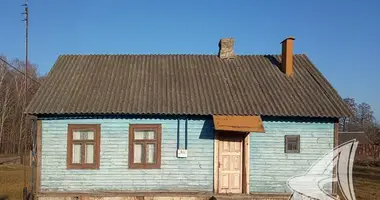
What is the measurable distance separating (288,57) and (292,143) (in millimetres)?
3712

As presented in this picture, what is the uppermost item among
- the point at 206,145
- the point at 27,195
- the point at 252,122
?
the point at 252,122

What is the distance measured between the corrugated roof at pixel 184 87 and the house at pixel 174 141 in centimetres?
6

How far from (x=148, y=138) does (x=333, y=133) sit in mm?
6024

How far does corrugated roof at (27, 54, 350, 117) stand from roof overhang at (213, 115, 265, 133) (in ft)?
0.81

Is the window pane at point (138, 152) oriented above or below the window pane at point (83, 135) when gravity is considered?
below

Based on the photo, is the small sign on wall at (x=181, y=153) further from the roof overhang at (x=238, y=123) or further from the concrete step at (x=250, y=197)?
the concrete step at (x=250, y=197)

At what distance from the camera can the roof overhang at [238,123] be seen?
1079 cm

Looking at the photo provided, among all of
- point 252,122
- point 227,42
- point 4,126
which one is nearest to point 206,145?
point 252,122

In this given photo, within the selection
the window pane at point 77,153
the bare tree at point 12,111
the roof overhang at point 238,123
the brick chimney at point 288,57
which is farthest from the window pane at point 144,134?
the bare tree at point 12,111

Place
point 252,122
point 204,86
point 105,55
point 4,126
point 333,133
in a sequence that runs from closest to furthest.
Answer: point 252,122
point 333,133
point 204,86
point 105,55
point 4,126

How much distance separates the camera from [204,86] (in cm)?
1302

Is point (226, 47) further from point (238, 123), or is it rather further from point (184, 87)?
point (238, 123)

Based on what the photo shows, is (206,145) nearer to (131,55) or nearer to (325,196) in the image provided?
(325,196)

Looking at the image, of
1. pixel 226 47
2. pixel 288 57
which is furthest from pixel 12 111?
pixel 288 57
